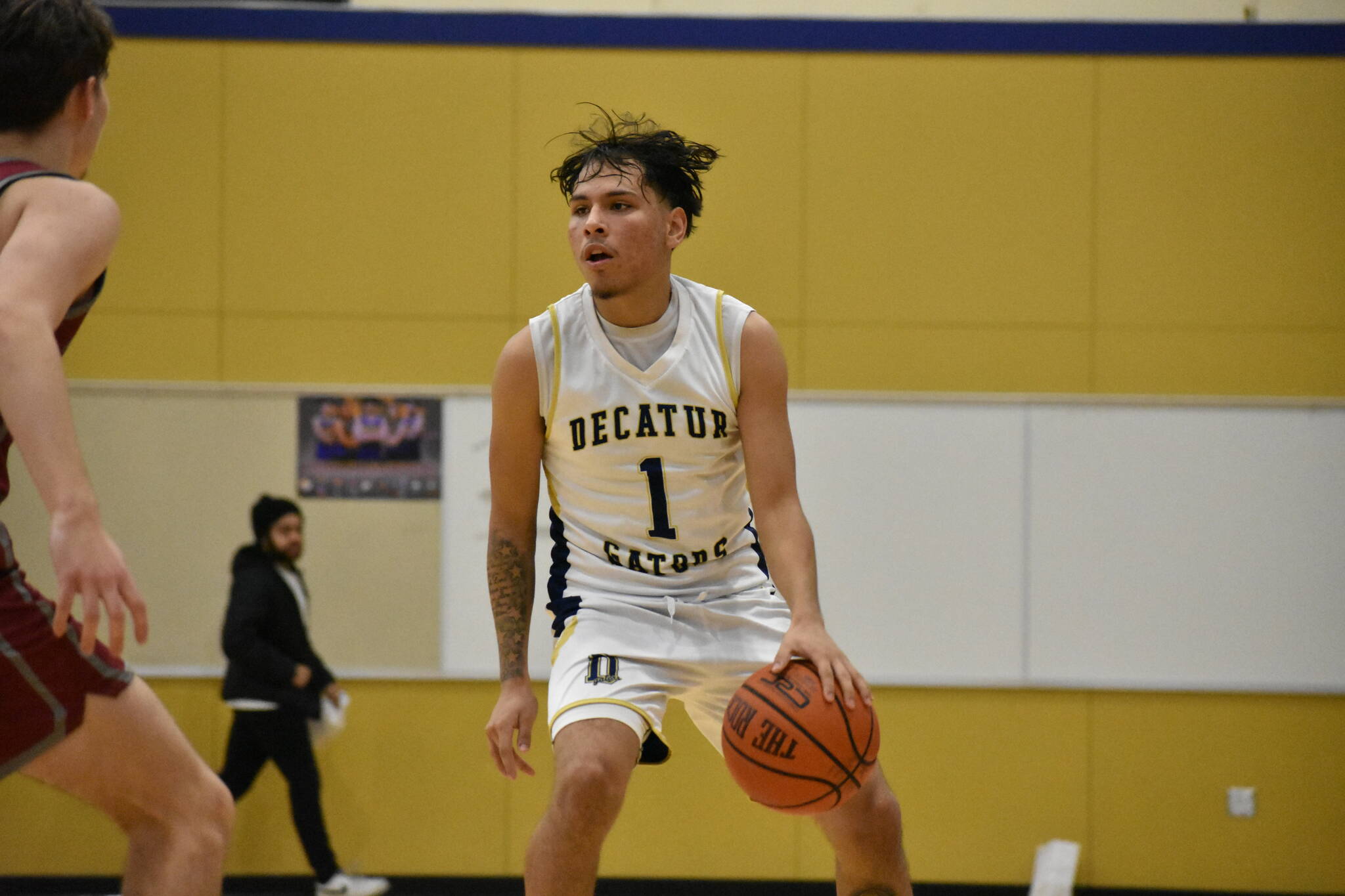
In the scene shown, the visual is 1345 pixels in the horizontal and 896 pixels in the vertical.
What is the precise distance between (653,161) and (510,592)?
3.42 ft

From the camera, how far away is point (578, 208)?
9.20ft

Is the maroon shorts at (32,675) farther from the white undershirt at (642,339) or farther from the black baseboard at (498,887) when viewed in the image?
the black baseboard at (498,887)

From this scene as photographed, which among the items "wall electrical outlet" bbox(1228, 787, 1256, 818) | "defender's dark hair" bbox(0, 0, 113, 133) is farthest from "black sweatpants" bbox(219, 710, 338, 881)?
"wall electrical outlet" bbox(1228, 787, 1256, 818)

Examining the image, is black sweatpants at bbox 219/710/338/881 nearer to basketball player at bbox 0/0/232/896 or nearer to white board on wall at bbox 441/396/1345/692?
white board on wall at bbox 441/396/1345/692

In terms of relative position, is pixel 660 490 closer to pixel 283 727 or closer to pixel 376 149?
pixel 283 727

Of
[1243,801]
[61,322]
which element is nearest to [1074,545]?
[1243,801]

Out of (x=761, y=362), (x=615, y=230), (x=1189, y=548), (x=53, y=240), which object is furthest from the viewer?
(x=1189, y=548)

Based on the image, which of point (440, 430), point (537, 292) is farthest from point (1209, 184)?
point (440, 430)

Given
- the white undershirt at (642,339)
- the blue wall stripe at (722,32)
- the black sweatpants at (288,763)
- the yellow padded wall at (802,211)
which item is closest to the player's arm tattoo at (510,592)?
the white undershirt at (642,339)

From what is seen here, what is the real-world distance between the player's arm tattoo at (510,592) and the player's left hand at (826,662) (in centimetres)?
63

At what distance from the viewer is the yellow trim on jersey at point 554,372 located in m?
2.82

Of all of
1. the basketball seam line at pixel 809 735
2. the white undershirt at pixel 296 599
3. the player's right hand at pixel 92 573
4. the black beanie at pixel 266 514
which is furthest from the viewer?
the black beanie at pixel 266 514

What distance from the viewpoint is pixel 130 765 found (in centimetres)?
188

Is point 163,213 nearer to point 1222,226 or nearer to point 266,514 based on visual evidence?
point 266,514
